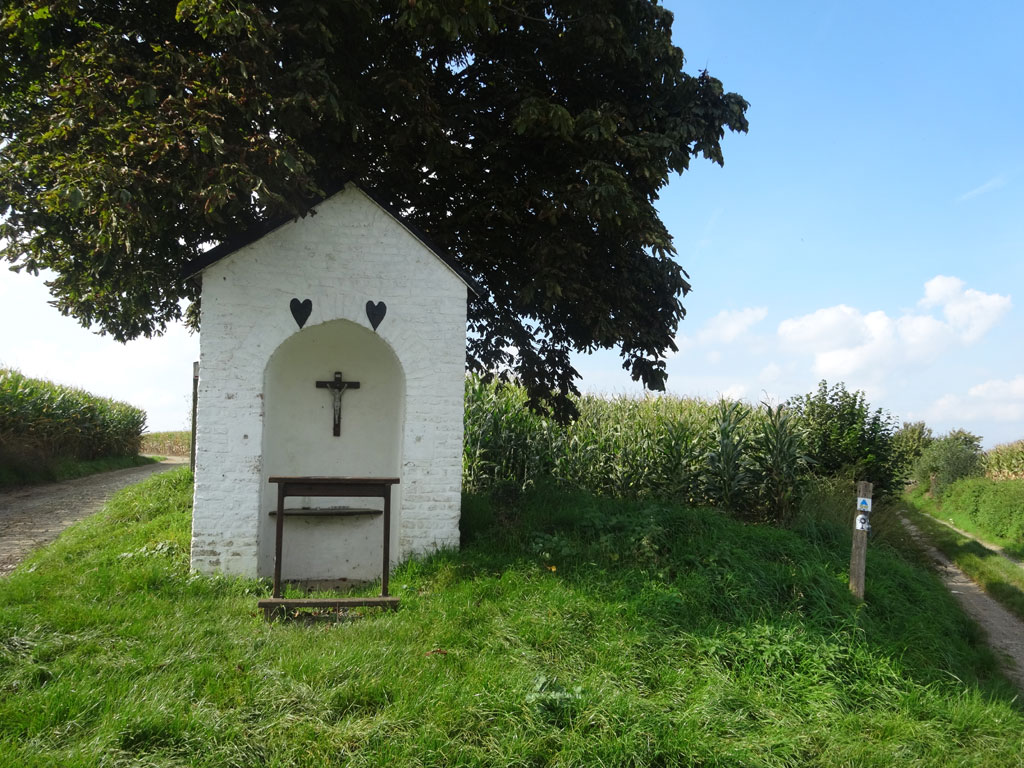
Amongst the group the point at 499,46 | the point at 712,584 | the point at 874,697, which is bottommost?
the point at 874,697

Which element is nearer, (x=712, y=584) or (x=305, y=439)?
(x=712, y=584)

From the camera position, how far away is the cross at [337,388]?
28.3ft

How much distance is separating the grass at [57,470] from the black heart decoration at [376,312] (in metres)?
13.6

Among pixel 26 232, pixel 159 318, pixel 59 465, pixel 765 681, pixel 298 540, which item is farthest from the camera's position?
pixel 59 465

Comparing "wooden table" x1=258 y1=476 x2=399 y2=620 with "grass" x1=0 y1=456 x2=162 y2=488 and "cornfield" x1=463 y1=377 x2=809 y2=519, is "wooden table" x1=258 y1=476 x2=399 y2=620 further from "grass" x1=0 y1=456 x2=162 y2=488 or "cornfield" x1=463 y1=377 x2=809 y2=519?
"grass" x1=0 y1=456 x2=162 y2=488

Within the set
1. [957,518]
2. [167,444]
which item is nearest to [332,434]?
[957,518]

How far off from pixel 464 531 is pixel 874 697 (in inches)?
186

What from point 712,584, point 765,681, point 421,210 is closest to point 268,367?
point 421,210

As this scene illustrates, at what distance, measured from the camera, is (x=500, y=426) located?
40.8ft

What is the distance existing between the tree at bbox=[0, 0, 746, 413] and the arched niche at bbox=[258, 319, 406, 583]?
76.3 inches

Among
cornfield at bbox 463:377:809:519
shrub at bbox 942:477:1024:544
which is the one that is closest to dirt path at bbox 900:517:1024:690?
cornfield at bbox 463:377:809:519

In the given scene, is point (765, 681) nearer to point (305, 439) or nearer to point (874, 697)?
point (874, 697)

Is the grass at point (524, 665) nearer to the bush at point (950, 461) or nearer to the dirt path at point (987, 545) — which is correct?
the dirt path at point (987, 545)

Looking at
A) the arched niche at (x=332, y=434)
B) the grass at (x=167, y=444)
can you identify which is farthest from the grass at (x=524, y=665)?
the grass at (x=167, y=444)
